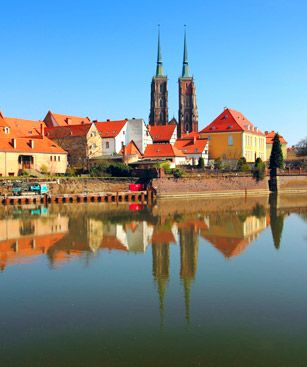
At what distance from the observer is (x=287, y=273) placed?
53.2 feet

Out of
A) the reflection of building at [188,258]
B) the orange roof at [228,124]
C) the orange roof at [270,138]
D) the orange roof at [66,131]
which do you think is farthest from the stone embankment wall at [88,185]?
the orange roof at [270,138]

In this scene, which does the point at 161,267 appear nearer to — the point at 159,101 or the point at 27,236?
the point at 27,236

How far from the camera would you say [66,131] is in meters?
56.0

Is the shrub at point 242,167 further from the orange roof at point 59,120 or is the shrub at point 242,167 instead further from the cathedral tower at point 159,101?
the cathedral tower at point 159,101

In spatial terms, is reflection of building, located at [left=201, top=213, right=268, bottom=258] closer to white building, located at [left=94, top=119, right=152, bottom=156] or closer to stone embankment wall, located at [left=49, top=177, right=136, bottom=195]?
stone embankment wall, located at [left=49, top=177, right=136, bottom=195]

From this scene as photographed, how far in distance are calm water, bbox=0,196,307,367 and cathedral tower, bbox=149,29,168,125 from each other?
66.6 meters

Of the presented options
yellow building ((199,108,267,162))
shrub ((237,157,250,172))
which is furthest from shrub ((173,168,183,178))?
yellow building ((199,108,267,162))

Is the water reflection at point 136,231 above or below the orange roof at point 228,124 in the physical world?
below

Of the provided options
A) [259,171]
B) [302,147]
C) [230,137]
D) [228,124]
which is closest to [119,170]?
[259,171]

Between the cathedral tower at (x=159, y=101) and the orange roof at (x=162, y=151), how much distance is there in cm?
3512

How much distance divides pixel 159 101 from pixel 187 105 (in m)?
5.65

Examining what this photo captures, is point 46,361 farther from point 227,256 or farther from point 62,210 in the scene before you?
point 62,210

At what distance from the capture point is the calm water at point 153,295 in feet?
31.6

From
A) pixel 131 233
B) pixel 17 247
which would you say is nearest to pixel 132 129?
pixel 131 233
